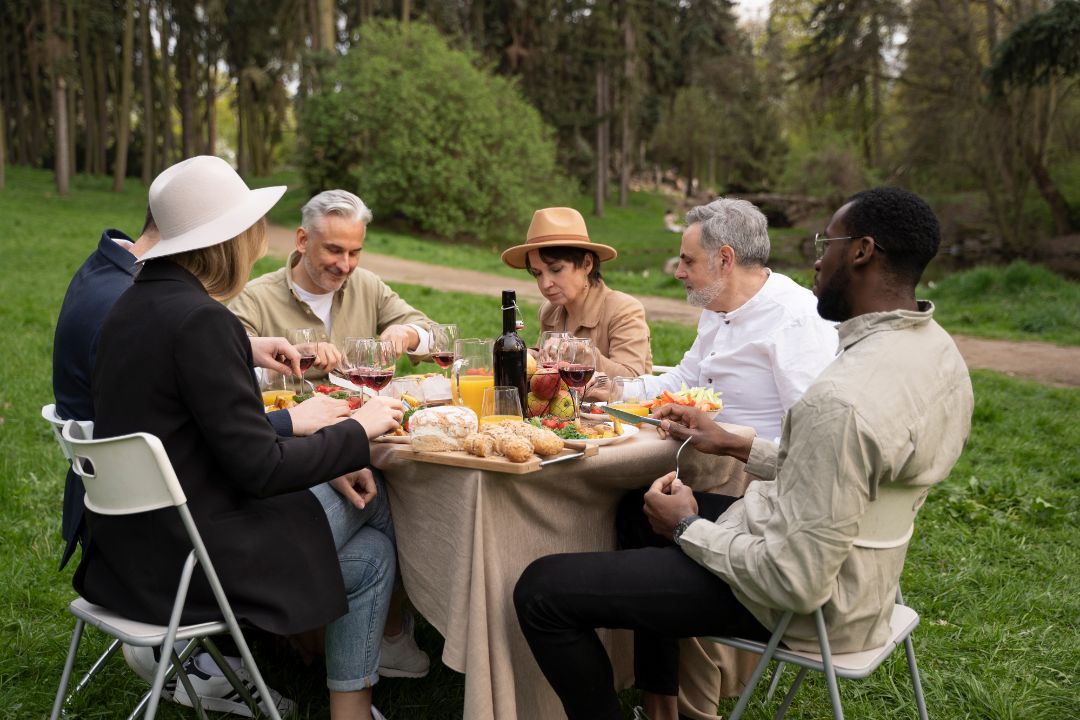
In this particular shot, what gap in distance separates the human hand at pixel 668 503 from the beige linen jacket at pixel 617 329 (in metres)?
1.79

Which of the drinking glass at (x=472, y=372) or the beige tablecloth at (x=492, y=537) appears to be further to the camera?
the drinking glass at (x=472, y=372)

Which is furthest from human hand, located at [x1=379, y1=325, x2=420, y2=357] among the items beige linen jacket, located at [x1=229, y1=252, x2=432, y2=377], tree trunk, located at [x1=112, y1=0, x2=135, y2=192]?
tree trunk, located at [x1=112, y1=0, x2=135, y2=192]

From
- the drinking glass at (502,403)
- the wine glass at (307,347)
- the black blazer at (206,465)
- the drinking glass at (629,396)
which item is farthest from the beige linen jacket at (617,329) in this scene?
the black blazer at (206,465)

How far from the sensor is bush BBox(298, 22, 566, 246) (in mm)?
26828

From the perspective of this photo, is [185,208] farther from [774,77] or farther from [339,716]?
[774,77]

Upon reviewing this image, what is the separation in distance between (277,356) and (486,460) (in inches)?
57.4

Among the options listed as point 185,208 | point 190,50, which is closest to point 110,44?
point 190,50

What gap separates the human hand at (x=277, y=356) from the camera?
3588mm

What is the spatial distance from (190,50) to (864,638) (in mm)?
39879

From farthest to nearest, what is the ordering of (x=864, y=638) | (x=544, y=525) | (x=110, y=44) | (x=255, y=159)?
1. (x=255, y=159)
2. (x=110, y=44)
3. (x=544, y=525)
4. (x=864, y=638)

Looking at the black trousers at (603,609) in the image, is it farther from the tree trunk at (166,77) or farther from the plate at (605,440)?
the tree trunk at (166,77)

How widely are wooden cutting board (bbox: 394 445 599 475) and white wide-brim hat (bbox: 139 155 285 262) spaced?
0.83 meters

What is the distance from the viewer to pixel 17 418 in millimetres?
7496

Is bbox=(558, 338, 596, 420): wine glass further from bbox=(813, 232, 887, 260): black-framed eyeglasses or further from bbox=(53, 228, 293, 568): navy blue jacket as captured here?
bbox=(53, 228, 293, 568): navy blue jacket
